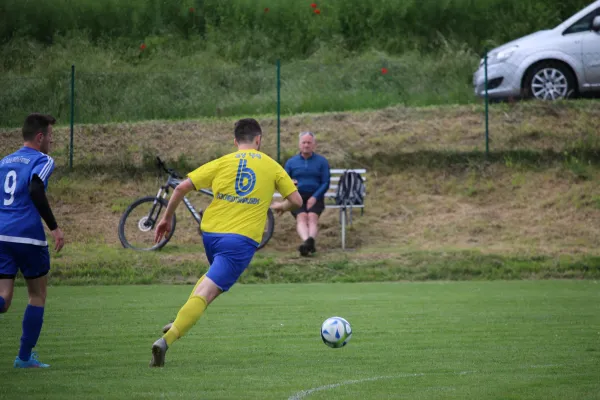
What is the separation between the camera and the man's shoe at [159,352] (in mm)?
6926

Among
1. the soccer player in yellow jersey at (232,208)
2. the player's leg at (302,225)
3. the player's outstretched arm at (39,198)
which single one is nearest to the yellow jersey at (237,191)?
the soccer player in yellow jersey at (232,208)

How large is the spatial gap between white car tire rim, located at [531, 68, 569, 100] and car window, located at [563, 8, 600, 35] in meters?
0.92

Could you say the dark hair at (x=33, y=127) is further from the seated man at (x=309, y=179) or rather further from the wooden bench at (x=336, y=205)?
the wooden bench at (x=336, y=205)

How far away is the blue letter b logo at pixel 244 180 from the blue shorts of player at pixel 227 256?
391 millimetres

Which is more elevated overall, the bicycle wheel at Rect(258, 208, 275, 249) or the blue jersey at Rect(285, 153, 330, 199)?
the blue jersey at Rect(285, 153, 330, 199)

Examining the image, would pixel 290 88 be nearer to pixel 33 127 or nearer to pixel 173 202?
pixel 33 127

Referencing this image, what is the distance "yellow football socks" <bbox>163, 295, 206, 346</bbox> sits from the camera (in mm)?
7062

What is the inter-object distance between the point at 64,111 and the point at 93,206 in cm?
344

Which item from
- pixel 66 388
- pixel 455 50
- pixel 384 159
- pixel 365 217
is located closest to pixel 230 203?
pixel 66 388

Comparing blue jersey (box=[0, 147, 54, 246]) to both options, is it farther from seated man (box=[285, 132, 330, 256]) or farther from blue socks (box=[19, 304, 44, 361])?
seated man (box=[285, 132, 330, 256])

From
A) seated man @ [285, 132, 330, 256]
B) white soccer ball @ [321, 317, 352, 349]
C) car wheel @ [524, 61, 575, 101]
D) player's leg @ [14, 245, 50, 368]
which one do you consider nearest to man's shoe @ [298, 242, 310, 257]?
seated man @ [285, 132, 330, 256]

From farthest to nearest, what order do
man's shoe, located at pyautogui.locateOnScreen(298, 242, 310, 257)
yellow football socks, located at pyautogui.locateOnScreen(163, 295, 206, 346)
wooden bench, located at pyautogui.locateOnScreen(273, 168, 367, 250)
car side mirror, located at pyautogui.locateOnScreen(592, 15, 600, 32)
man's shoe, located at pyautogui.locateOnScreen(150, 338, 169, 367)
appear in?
1. car side mirror, located at pyautogui.locateOnScreen(592, 15, 600, 32)
2. wooden bench, located at pyautogui.locateOnScreen(273, 168, 367, 250)
3. man's shoe, located at pyautogui.locateOnScreen(298, 242, 310, 257)
4. yellow football socks, located at pyautogui.locateOnScreen(163, 295, 206, 346)
5. man's shoe, located at pyautogui.locateOnScreen(150, 338, 169, 367)

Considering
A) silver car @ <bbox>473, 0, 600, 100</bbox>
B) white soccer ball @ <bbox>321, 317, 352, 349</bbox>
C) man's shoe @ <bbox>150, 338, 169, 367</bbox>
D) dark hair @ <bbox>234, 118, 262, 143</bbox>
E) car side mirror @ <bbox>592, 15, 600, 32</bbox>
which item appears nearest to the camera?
man's shoe @ <bbox>150, 338, 169, 367</bbox>

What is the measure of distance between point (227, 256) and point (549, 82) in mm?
15046
